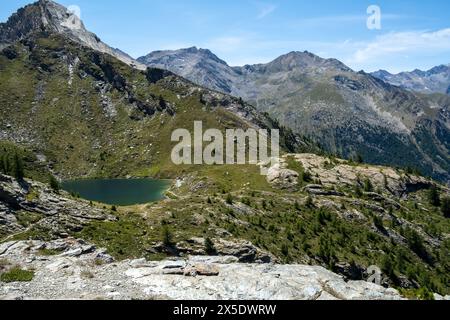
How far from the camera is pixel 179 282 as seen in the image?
39688 mm

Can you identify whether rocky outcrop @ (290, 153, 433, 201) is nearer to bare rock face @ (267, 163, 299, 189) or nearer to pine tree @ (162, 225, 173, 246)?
bare rock face @ (267, 163, 299, 189)

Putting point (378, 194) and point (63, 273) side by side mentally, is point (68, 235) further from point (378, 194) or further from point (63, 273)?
point (378, 194)

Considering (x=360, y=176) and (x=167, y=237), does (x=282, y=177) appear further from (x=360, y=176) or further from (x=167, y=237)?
(x=167, y=237)

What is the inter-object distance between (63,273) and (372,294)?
29.8 m

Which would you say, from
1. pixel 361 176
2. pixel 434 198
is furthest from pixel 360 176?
pixel 434 198

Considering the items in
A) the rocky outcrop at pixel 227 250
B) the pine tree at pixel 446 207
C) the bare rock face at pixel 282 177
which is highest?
the bare rock face at pixel 282 177

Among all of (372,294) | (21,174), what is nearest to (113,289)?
(372,294)

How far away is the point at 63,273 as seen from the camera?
4297 centimetres

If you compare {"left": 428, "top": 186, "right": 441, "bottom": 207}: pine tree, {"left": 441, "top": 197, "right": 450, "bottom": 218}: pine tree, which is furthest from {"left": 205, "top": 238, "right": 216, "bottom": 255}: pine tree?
{"left": 428, "top": 186, "right": 441, "bottom": 207}: pine tree

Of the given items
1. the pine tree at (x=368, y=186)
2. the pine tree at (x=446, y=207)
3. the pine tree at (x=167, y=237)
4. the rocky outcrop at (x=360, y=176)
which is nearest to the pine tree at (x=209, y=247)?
the pine tree at (x=167, y=237)

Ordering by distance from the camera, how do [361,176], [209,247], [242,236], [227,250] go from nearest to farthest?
[209,247] < [227,250] < [242,236] < [361,176]

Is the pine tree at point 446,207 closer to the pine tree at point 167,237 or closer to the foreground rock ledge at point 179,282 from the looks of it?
the pine tree at point 167,237

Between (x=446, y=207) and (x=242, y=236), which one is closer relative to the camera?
(x=242, y=236)

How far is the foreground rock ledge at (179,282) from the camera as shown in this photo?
37469mm
